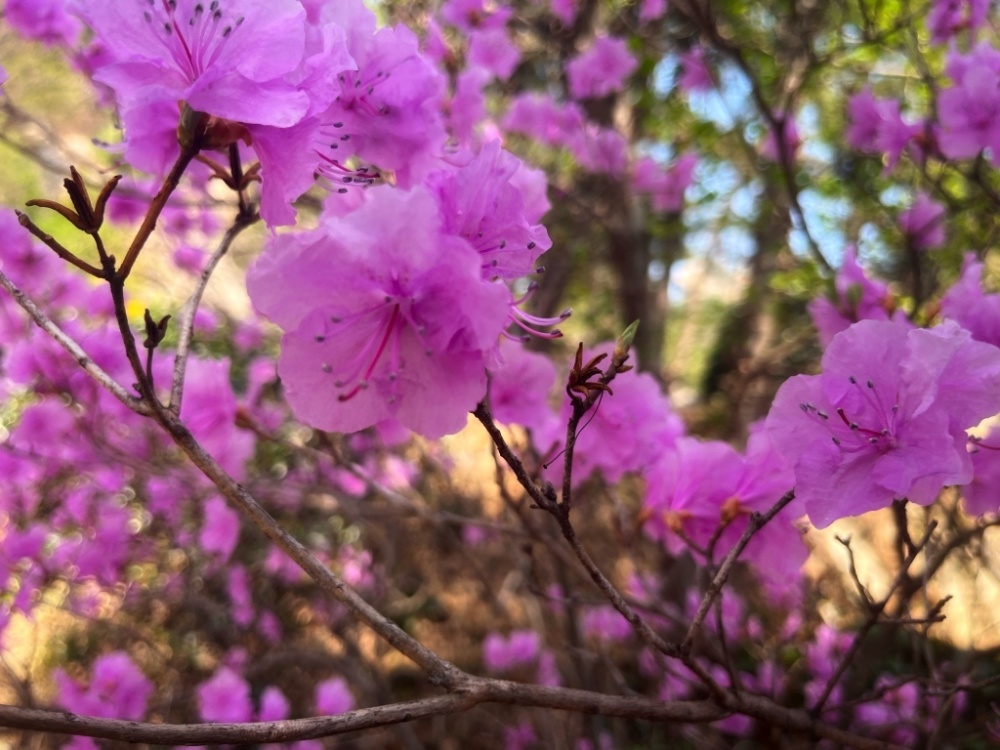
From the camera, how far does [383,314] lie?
0.70 m

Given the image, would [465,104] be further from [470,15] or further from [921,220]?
[921,220]

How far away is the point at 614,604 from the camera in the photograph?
748mm

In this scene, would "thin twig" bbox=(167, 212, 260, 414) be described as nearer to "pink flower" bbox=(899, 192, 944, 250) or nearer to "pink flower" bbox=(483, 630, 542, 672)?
"pink flower" bbox=(899, 192, 944, 250)

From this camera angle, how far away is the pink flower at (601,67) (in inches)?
111

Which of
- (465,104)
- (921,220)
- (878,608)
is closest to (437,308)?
(878,608)

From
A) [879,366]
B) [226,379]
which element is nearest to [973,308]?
[879,366]

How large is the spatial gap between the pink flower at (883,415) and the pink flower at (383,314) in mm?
370

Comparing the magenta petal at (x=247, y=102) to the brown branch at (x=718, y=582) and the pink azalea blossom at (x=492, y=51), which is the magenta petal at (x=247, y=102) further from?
the pink azalea blossom at (x=492, y=51)

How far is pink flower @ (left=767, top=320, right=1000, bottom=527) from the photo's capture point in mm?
689

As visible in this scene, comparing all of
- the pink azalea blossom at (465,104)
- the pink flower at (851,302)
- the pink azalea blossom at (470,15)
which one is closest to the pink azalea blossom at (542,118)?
the pink azalea blossom at (470,15)

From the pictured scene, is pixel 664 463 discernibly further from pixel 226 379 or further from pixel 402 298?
pixel 226 379

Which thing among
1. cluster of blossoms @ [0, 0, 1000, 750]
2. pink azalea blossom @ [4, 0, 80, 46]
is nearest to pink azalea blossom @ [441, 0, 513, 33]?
pink azalea blossom @ [4, 0, 80, 46]

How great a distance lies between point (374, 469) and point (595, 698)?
2726mm

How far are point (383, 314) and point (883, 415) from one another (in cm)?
56
